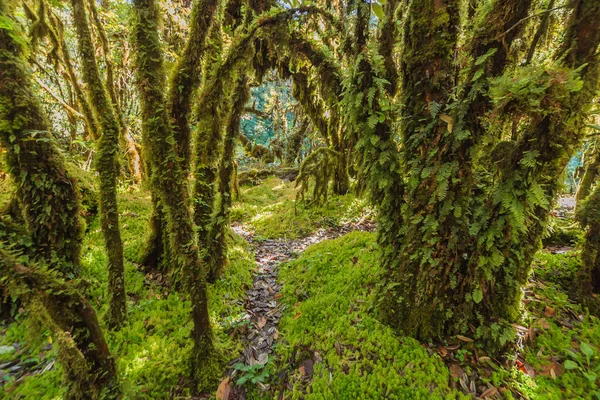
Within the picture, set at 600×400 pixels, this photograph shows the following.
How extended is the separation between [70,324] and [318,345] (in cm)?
289

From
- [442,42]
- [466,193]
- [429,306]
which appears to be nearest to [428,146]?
[466,193]

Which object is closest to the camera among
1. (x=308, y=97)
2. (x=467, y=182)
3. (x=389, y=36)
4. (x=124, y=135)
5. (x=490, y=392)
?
(x=490, y=392)

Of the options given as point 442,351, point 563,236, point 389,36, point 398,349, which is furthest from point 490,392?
point 389,36

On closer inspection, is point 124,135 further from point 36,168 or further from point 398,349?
point 398,349

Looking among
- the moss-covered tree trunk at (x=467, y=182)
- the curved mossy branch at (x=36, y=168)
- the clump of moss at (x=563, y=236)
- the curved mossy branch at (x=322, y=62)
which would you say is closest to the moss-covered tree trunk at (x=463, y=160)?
the moss-covered tree trunk at (x=467, y=182)

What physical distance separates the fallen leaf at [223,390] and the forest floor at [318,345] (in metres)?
0.01

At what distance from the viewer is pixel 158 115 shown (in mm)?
3240

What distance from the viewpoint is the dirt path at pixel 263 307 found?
357 cm

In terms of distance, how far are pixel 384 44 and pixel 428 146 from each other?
3.78 meters

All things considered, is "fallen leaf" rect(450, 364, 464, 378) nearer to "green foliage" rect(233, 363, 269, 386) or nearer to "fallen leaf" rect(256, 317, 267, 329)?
"green foliage" rect(233, 363, 269, 386)

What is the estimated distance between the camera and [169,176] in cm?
320

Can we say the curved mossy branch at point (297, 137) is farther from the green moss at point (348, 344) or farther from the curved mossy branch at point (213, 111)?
the green moss at point (348, 344)

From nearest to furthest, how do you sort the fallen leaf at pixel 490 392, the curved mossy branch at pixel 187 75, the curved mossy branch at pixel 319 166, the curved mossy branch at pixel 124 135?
the fallen leaf at pixel 490 392
the curved mossy branch at pixel 187 75
the curved mossy branch at pixel 124 135
the curved mossy branch at pixel 319 166

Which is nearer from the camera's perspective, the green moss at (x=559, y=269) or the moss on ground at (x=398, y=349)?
the moss on ground at (x=398, y=349)
